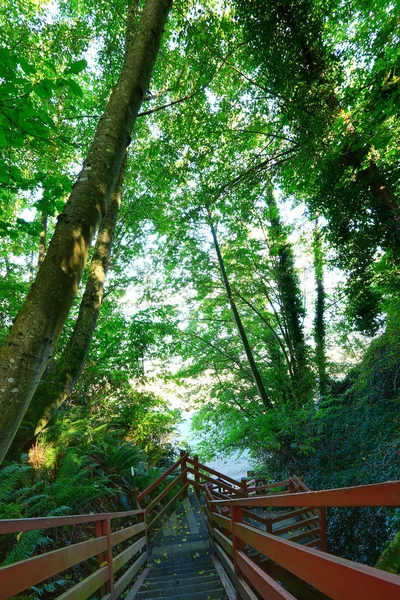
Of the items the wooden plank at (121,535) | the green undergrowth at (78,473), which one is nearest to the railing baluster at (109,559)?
the wooden plank at (121,535)

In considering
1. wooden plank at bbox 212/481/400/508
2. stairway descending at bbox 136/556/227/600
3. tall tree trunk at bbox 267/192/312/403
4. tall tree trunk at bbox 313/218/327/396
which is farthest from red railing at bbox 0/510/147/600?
tall tree trunk at bbox 267/192/312/403

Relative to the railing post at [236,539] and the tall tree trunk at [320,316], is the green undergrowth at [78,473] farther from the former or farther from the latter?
the tall tree trunk at [320,316]

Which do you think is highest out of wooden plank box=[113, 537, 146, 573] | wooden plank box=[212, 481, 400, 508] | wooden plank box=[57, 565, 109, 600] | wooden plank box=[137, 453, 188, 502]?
wooden plank box=[212, 481, 400, 508]

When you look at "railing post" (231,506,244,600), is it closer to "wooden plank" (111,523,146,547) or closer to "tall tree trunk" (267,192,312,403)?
"wooden plank" (111,523,146,547)

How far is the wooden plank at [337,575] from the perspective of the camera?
0.78 m

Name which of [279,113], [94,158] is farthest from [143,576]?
[279,113]

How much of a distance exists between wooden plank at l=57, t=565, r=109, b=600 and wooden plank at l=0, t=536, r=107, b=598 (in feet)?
0.48

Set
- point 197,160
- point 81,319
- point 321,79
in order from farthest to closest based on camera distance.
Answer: point 197,160
point 321,79
point 81,319

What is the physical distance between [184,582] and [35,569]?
3.29m

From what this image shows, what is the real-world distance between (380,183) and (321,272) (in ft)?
23.2

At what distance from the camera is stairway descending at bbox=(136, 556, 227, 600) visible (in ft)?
10.8

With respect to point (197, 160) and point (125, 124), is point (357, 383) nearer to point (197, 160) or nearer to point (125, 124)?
point (197, 160)

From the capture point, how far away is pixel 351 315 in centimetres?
1002

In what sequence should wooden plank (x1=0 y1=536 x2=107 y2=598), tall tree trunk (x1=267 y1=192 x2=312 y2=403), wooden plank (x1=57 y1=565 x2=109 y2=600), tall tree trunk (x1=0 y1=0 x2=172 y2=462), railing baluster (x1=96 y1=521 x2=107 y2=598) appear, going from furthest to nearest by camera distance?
tall tree trunk (x1=267 y1=192 x2=312 y2=403) → railing baluster (x1=96 y1=521 x2=107 y2=598) → wooden plank (x1=57 y1=565 x2=109 y2=600) → tall tree trunk (x1=0 y1=0 x2=172 y2=462) → wooden plank (x1=0 y1=536 x2=107 y2=598)
